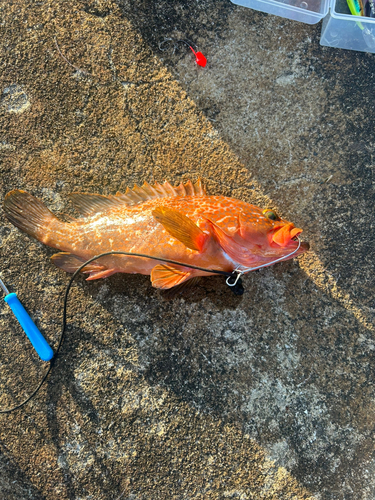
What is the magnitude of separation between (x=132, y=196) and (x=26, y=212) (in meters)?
0.83

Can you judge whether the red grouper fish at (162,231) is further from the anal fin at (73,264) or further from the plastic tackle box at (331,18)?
the plastic tackle box at (331,18)

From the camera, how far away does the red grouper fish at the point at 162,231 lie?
2.31 m

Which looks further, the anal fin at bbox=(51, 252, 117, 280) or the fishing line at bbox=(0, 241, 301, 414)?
the anal fin at bbox=(51, 252, 117, 280)

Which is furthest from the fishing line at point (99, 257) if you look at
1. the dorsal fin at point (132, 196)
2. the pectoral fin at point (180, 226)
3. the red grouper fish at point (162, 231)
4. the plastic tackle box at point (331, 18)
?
the plastic tackle box at point (331, 18)

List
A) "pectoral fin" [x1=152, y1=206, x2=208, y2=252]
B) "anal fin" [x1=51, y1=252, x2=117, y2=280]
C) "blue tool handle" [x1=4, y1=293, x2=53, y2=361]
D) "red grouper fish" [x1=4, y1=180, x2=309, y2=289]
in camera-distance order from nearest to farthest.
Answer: "pectoral fin" [x1=152, y1=206, x2=208, y2=252] → "red grouper fish" [x1=4, y1=180, x2=309, y2=289] → "anal fin" [x1=51, y1=252, x2=117, y2=280] → "blue tool handle" [x1=4, y1=293, x2=53, y2=361]

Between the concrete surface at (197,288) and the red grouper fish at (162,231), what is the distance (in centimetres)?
22

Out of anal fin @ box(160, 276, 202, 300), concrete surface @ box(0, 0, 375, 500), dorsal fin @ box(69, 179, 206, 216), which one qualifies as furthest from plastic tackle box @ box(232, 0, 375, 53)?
anal fin @ box(160, 276, 202, 300)

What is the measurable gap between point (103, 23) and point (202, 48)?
829 millimetres

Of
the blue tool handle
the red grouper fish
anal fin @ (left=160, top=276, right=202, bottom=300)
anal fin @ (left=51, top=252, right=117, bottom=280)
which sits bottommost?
the blue tool handle

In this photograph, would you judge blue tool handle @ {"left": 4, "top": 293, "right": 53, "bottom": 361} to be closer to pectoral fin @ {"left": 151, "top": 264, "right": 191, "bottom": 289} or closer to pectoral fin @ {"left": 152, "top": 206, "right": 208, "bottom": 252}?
pectoral fin @ {"left": 151, "top": 264, "right": 191, "bottom": 289}

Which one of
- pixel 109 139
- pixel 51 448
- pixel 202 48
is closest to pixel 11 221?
pixel 109 139

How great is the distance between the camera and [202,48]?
283 centimetres

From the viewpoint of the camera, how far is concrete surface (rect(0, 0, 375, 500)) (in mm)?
2674

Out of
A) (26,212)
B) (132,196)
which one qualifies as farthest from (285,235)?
(26,212)
